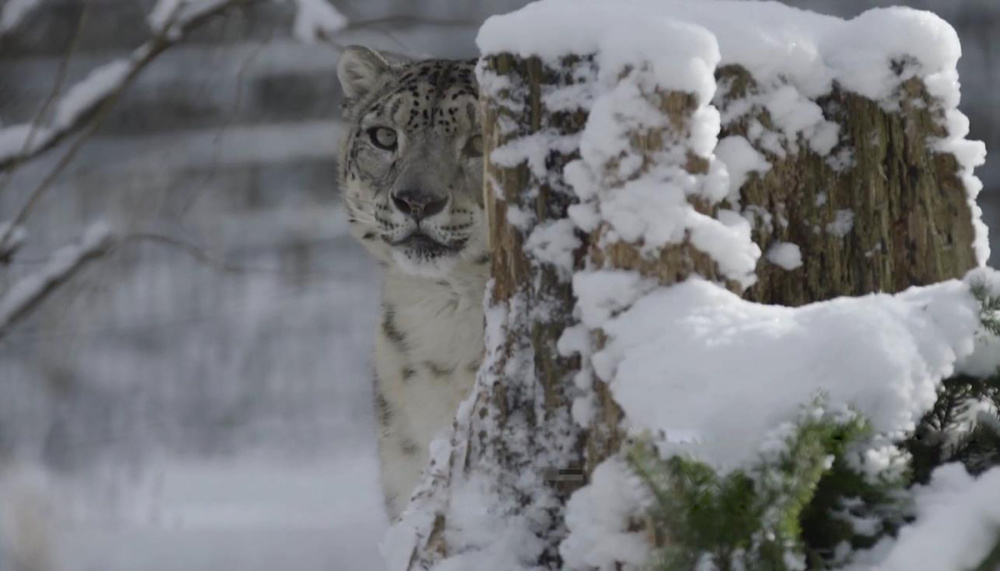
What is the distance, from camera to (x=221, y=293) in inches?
271

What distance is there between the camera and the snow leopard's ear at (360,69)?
11.9 feet

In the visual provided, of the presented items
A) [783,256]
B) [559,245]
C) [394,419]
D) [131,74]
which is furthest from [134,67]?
[783,256]

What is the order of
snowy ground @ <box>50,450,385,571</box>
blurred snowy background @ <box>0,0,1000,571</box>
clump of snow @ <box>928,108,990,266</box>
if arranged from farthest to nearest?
blurred snowy background @ <box>0,0,1000,571</box> → snowy ground @ <box>50,450,385,571</box> → clump of snow @ <box>928,108,990,266</box>

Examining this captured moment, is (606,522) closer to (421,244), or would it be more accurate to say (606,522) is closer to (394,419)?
(421,244)

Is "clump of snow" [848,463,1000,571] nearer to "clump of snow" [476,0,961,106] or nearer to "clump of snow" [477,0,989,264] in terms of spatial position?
"clump of snow" [477,0,989,264]

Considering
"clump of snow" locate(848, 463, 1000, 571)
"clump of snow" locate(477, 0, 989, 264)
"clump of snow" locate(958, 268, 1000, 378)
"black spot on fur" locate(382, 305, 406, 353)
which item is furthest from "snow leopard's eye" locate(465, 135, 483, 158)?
"clump of snow" locate(848, 463, 1000, 571)

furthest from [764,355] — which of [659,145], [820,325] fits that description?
[659,145]

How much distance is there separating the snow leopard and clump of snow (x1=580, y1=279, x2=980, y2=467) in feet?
4.51

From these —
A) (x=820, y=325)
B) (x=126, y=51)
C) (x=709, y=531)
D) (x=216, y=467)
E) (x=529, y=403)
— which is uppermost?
(x=820, y=325)

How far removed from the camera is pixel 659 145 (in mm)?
1752

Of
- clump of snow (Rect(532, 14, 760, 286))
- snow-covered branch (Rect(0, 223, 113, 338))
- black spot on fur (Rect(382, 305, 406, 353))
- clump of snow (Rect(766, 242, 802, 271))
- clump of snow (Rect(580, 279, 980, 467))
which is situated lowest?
snow-covered branch (Rect(0, 223, 113, 338))

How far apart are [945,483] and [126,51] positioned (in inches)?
226

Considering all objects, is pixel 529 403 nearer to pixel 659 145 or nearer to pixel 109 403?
pixel 659 145

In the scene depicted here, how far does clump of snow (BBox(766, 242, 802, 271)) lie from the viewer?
6.28 feet
